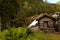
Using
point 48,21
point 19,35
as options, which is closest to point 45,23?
point 48,21

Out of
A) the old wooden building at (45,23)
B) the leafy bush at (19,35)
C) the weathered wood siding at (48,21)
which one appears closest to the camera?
the leafy bush at (19,35)

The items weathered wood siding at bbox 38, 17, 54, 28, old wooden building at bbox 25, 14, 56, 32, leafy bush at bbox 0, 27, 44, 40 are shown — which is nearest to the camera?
leafy bush at bbox 0, 27, 44, 40

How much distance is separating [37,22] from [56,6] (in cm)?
1135

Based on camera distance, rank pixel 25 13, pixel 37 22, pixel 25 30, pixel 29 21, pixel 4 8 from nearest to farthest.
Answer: pixel 25 30 → pixel 4 8 → pixel 37 22 → pixel 29 21 → pixel 25 13

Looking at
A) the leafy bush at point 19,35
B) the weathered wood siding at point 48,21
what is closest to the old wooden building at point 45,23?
the weathered wood siding at point 48,21

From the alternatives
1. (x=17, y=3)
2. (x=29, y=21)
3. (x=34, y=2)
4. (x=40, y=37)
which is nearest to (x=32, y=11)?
(x=34, y=2)

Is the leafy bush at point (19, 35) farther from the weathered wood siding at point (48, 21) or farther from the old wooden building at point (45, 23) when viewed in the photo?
the weathered wood siding at point (48, 21)

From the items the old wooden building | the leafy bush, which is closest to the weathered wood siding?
the old wooden building

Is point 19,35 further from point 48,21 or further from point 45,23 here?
point 48,21

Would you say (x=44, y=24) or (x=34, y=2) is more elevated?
(x=34, y=2)

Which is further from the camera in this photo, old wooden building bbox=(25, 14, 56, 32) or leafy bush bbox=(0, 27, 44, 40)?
old wooden building bbox=(25, 14, 56, 32)

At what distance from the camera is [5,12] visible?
14609 millimetres

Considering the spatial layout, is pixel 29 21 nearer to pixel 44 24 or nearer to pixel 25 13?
pixel 44 24

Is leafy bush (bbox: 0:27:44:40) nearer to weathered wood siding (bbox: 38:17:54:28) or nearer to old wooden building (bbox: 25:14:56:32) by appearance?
old wooden building (bbox: 25:14:56:32)
